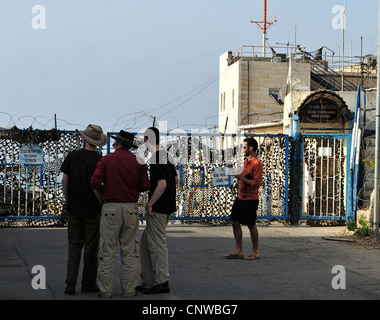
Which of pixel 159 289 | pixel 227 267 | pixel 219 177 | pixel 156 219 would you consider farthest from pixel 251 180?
pixel 219 177

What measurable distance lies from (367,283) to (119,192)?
133 inches

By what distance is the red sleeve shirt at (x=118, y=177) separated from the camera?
7898mm

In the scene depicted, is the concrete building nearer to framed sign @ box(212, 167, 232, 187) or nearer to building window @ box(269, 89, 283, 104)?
building window @ box(269, 89, 283, 104)

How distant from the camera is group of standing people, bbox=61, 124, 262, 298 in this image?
25.8 feet

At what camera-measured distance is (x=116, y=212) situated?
785 cm

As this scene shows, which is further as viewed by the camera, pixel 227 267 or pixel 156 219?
pixel 227 267

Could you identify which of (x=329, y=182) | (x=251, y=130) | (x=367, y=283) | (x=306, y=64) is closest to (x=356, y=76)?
(x=306, y=64)

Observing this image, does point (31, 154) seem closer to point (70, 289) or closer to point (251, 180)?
point (251, 180)

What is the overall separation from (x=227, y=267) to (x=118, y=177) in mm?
3059

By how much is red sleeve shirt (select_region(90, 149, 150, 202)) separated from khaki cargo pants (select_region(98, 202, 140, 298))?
0.10m

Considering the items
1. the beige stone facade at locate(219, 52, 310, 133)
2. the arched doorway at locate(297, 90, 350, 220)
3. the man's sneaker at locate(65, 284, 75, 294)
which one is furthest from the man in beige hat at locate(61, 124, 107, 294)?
the beige stone facade at locate(219, 52, 310, 133)

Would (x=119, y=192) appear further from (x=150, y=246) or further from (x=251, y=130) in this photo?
(x=251, y=130)

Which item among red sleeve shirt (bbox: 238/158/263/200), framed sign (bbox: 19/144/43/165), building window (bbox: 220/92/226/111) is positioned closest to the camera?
red sleeve shirt (bbox: 238/158/263/200)

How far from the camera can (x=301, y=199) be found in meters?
17.7
